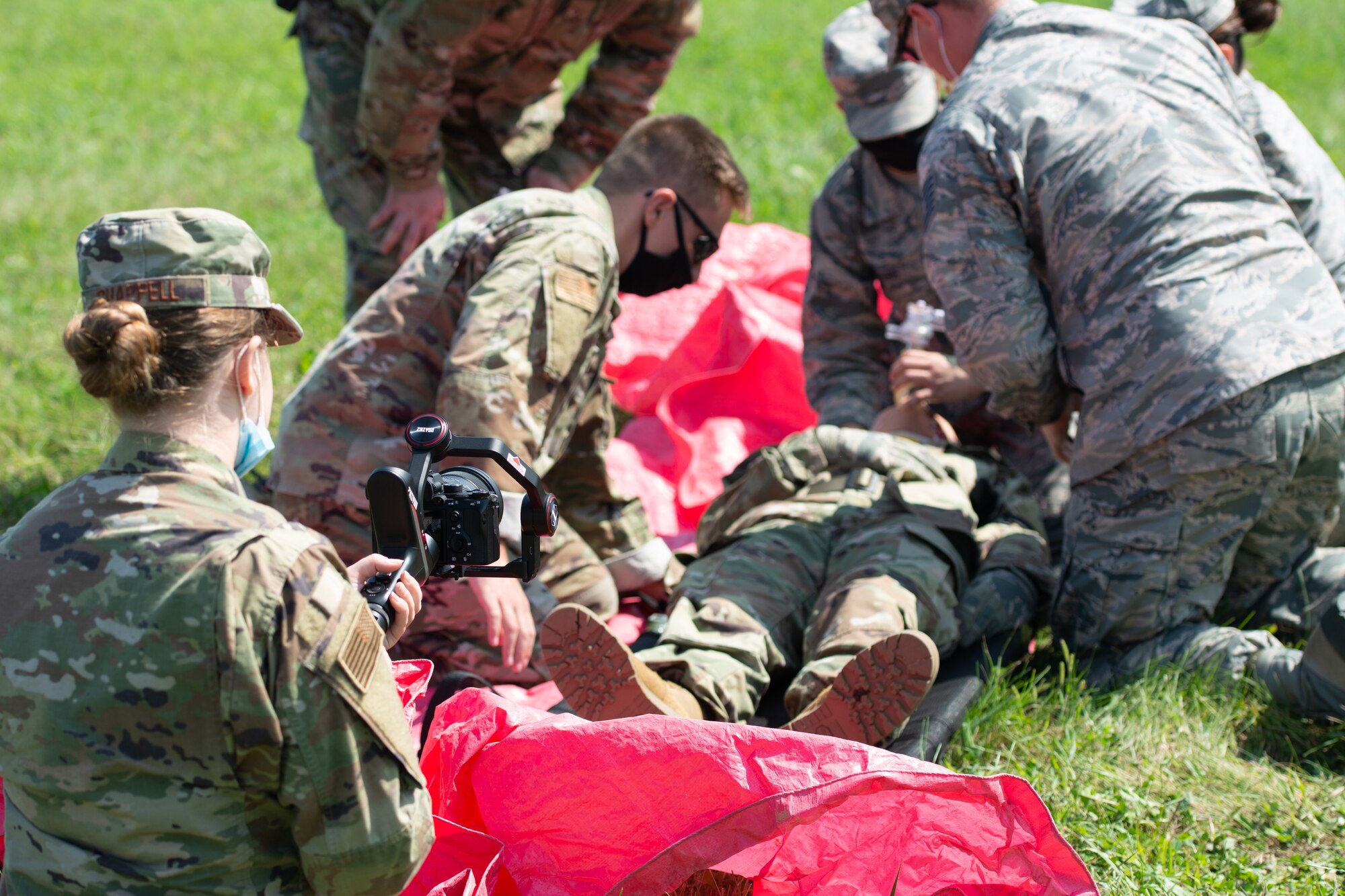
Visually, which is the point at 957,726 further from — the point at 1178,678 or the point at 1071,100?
the point at 1071,100

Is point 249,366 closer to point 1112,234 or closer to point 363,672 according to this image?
point 363,672

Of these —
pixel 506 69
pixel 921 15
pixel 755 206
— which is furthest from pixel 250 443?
pixel 755 206

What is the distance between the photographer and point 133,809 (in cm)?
150

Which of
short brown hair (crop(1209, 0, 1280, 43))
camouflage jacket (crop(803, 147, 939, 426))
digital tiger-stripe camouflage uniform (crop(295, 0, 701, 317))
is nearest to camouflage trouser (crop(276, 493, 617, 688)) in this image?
camouflage jacket (crop(803, 147, 939, 426))

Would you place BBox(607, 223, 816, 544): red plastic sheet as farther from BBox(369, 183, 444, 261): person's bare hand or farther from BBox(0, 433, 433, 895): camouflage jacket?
BBox(0, 433, 433, 895): camouflage jacket

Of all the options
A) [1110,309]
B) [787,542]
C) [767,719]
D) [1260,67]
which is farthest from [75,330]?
[1260,67]

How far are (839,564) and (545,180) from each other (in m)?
2.38

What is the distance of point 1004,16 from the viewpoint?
3.26 metres

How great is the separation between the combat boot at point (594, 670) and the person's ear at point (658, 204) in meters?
1.32

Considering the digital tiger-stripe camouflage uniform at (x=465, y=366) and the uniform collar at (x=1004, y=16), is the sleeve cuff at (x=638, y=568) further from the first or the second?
the uniform collar at (x=1004, y=16)

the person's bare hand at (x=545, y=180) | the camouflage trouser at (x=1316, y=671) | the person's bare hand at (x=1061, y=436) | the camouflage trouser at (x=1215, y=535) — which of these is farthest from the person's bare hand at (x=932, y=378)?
the person's bare hand at (x=545, y=180)

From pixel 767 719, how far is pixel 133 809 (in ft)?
5.70

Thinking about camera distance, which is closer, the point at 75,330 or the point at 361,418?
the point at 75,330

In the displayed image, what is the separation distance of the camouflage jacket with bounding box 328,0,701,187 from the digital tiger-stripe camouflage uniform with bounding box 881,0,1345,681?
1.92m
